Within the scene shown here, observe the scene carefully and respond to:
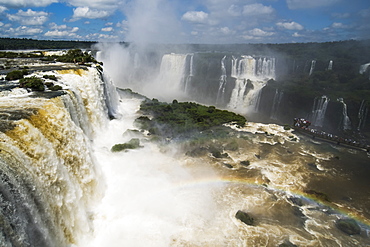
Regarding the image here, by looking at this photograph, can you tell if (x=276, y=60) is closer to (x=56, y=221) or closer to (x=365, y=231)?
(x=365, y=231)

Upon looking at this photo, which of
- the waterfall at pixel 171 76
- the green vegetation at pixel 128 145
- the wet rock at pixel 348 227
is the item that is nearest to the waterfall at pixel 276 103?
the waterfall at pixel 171 76

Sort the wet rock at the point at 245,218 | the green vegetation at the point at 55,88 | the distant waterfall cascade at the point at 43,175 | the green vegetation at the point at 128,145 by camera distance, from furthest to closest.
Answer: the green vegetation at the point at 128,145
the green vegetation at the point at 55,88
the wet rock at the point at 245,218
the distant waterfall cascade at the point at 43,175

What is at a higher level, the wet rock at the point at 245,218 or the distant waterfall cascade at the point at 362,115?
the distant waterfall cascade at the point at 362,115

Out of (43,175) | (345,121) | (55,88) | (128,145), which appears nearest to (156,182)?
(128,145)

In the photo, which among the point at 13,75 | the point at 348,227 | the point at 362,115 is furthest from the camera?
the point at 362,115

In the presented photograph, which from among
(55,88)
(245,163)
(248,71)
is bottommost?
(245,163)

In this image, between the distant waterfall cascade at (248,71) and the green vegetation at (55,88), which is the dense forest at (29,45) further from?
the green vegetation at (55,88)

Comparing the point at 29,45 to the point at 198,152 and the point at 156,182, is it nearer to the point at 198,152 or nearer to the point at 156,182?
the point at 198,152
